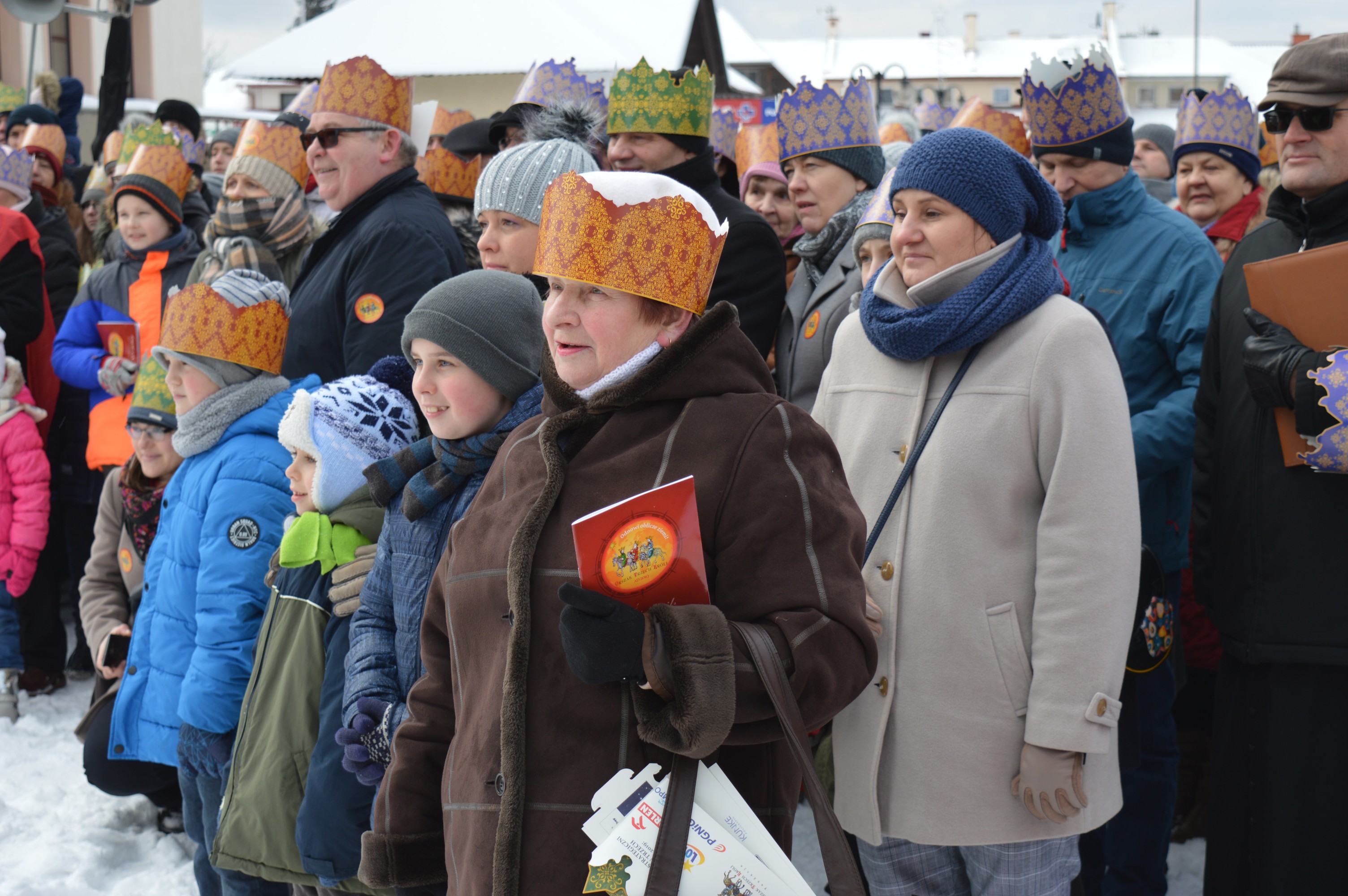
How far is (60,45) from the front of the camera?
704 inches

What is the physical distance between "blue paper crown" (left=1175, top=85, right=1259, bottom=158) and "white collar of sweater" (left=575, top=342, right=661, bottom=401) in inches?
157

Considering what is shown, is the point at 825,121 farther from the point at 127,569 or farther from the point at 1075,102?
the point at 127,569

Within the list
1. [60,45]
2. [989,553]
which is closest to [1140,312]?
[989,553]

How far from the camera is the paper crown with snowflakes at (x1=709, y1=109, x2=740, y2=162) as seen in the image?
239 inches

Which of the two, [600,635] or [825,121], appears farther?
[825,121]

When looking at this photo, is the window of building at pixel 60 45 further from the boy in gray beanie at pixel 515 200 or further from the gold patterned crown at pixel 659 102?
the boy in gray beanie at pixel 515 200

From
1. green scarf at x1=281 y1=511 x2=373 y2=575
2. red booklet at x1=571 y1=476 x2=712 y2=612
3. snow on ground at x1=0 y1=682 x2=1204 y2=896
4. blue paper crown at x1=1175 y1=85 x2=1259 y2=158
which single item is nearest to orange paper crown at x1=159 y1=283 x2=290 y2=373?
green scarf at x1=281 y1=511 x2=373 y2=575

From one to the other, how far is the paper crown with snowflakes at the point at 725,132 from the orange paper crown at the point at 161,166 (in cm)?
257

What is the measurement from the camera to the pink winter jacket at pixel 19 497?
202 inches

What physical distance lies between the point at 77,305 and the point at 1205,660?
5.05m

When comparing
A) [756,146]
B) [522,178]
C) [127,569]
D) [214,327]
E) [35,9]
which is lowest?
[127,569]

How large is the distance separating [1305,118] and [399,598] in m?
2.37

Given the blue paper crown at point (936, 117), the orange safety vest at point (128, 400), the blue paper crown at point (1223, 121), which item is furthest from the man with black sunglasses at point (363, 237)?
the blue paper crown at point (936, 117)

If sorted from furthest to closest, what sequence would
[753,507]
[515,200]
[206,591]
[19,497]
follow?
[19,497] → [515,200] → [206,591] → [753,507]
